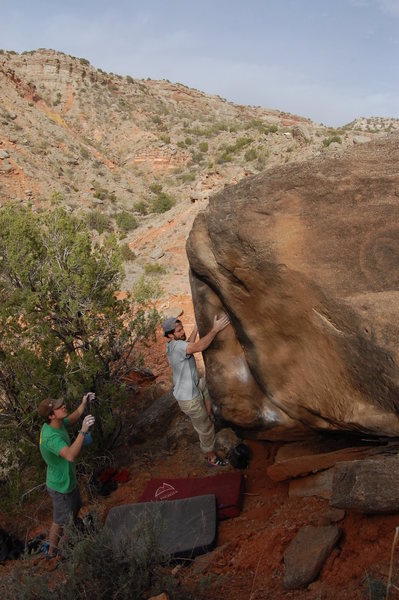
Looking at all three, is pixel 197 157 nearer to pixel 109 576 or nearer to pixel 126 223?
pixel 126 223

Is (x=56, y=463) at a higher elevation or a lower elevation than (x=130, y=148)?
lower

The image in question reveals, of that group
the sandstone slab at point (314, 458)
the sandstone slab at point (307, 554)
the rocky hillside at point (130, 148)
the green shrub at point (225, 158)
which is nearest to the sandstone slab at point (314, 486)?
the sandstone slab at point (314, 458)

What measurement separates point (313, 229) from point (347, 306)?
0.70 meters

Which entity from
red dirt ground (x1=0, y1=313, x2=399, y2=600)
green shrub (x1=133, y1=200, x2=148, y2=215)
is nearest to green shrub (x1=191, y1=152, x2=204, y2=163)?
green shrub (x1=133, y1=200, x2=148, y2=215)

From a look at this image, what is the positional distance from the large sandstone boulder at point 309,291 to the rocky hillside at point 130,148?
220 inches

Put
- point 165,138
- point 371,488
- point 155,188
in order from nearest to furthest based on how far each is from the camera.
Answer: point 371,488 → point 155,188 → point 165,138

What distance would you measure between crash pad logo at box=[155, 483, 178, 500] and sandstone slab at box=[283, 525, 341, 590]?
1728mm

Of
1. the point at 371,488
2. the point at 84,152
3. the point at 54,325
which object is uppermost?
the point at 84,152

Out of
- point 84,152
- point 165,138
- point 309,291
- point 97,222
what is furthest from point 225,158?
point 309,291

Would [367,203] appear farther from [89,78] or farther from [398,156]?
[89,78]

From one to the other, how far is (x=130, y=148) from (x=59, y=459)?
34.5 meters

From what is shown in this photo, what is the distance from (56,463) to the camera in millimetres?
4113

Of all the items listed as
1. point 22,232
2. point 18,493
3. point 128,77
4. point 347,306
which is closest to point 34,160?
point 22,232

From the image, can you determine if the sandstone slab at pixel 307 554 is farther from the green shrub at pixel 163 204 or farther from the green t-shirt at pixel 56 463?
the green shrub at pixel 163 204
